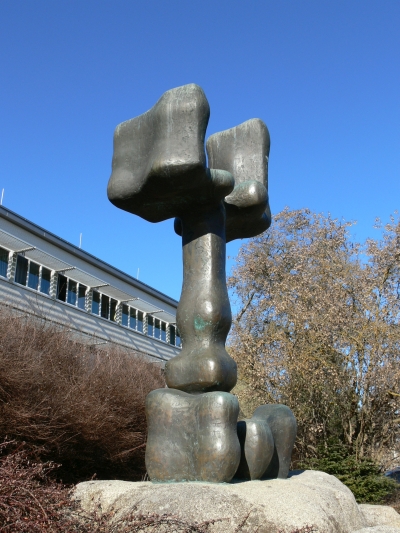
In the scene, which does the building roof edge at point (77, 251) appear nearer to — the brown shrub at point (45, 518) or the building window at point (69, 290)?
the building window at point (69, 290)

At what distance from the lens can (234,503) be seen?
13.4 ft

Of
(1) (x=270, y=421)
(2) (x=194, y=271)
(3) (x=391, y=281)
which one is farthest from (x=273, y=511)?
(3) (x=391, y=281)

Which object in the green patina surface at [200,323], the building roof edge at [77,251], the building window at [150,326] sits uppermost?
the building roof edge at [77,251]

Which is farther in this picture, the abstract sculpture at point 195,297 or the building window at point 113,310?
the building window at point 113,310

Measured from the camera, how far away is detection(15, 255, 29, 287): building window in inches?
880

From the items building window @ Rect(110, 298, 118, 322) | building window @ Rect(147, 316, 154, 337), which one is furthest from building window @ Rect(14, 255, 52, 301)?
building window @ Rect(147, 316, 154, 337)

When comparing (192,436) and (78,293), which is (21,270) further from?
(192,436)

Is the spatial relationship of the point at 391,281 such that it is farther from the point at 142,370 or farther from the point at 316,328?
the point at 142,370

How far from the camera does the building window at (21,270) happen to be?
73.4 ft

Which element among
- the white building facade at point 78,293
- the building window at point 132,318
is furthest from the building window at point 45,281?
the building window at point 132,318

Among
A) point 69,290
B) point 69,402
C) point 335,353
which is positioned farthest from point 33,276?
point 335,353

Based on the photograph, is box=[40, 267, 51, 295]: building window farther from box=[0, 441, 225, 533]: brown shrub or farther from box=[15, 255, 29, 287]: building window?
box=[0, 441, 225, 533]: brown shrub

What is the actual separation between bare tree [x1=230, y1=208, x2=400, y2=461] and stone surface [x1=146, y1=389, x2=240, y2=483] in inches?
384

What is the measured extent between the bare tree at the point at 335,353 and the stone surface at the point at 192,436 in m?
9.76
